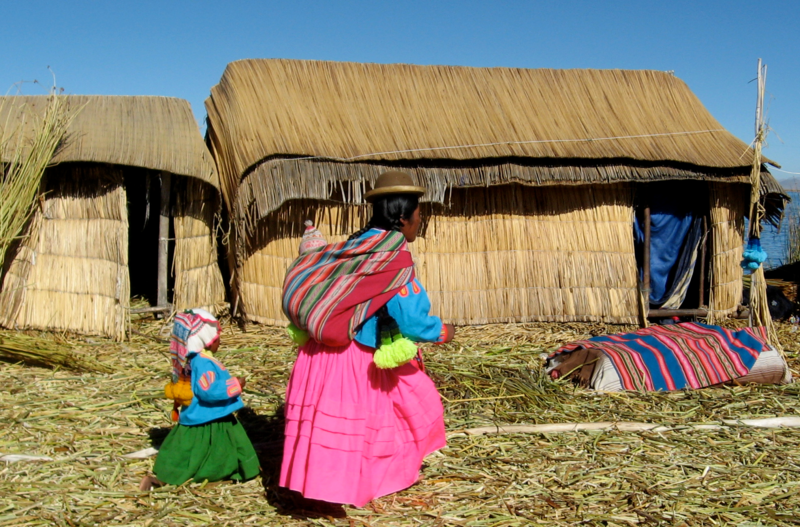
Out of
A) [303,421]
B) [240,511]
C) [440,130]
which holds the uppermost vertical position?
[440,130]

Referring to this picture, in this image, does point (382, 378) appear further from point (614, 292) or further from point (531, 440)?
point (614, 292)

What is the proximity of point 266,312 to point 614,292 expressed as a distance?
3399 mm

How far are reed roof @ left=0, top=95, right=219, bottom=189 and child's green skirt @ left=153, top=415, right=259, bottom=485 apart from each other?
3.49 m

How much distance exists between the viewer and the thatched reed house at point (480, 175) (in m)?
6.59

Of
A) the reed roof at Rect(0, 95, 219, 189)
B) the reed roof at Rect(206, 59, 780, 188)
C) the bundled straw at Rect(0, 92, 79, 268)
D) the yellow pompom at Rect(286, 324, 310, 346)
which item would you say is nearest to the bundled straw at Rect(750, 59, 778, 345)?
the reed roof at Rect(206, 59, 780, 188)

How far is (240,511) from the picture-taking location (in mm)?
3318

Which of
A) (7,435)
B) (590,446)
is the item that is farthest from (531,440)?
(7,435)

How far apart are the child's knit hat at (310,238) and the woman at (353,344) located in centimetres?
232

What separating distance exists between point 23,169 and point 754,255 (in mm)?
5901

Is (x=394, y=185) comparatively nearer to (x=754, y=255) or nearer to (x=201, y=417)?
(x=201, y=417)

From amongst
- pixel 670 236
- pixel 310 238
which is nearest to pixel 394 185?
pixel 310 238

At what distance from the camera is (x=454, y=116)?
7.20 m

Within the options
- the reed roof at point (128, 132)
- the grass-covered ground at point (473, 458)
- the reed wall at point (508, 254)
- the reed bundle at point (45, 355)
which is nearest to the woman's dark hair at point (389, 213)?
the grass-covered ground at point (473, 458)

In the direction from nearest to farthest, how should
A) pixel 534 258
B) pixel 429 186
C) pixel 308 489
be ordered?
pixel 308 489 → pixel 429 186 → pixel 534 258
